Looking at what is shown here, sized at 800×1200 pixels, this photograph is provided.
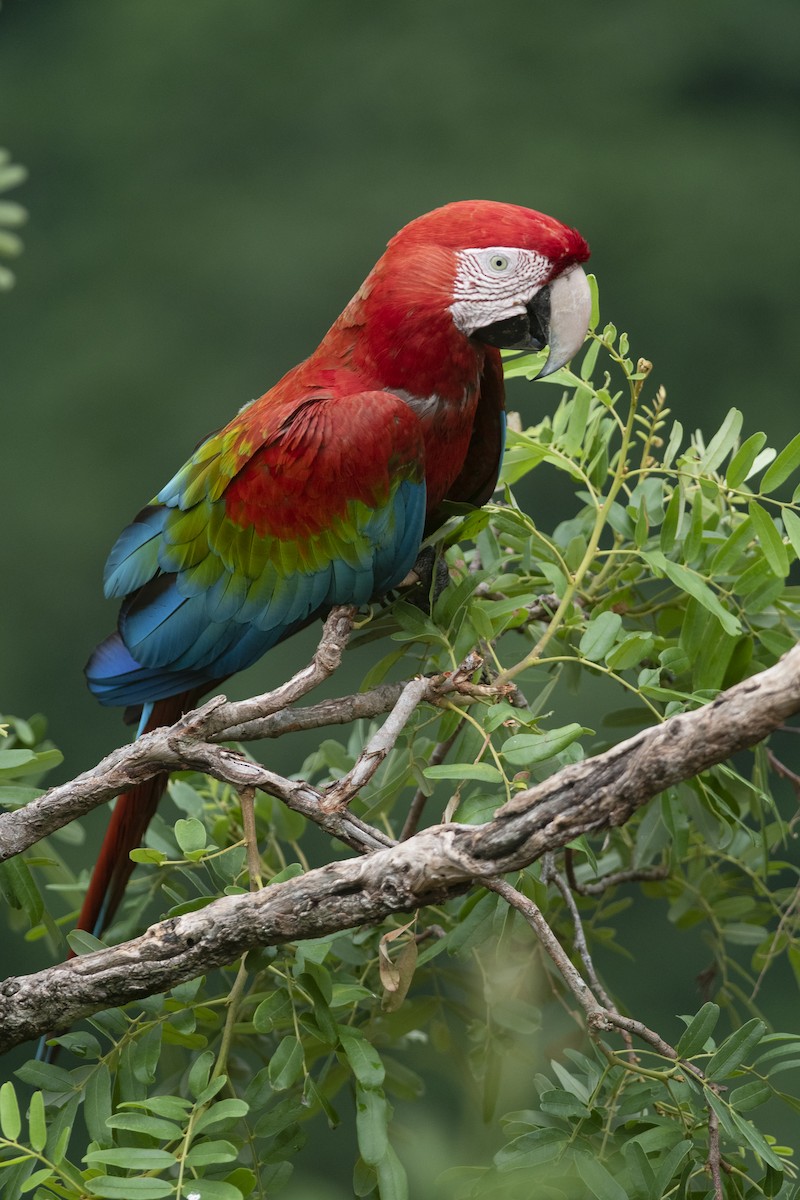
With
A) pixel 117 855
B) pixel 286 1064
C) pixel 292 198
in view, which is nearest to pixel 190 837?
pixel 286 1064

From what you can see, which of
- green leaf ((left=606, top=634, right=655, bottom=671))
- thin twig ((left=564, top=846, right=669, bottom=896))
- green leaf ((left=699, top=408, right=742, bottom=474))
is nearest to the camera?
green leaf ((left=606, top=634, right=655, bottom=671))

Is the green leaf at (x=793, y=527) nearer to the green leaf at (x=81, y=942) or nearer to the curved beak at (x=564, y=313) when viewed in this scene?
the curved beak at (x=564, y=313)

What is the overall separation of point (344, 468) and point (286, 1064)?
413mm

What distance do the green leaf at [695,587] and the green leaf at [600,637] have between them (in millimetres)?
46

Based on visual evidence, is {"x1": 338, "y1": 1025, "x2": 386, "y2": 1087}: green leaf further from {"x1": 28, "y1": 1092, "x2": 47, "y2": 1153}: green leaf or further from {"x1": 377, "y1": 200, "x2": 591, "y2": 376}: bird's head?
{"x1": 377, "y1": 200, "x2": 591, "y2": 376}: bird's head

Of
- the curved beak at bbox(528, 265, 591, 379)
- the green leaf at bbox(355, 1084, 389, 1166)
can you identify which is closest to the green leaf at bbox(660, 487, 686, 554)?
the curved beak at bbox(528, 265, 591, 379)

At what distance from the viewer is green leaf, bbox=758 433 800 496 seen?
75 centimetres

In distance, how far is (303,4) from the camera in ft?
8.91

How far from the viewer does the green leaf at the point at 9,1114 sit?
629mm

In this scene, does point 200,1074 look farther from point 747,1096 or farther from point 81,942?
point 747,1096

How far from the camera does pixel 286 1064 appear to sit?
27.5 inches

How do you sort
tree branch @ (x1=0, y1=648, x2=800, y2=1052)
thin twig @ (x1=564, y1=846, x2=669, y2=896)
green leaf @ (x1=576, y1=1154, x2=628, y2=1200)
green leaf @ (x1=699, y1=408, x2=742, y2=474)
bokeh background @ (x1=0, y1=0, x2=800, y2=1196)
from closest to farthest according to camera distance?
1. tree branch @ (x1=0, y1=648, x2=800, y2=1052)
2. green leaf @ (x1=576, y1=1154, x2=628, y2=1200)
3. green leaf @ (x1=699, y1=408, x2=742, y2=474)
4. thin twig @ (x1=564, y1=846, x2=669, y2=896)
5. bokeh background @ (x1=0, y1=0, x2=800, y2=1196)

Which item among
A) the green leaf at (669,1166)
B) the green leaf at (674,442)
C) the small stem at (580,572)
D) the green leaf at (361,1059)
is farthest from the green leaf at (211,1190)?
the green leaf at (674,442)

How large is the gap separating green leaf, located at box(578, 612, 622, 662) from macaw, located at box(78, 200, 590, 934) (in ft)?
0.62
